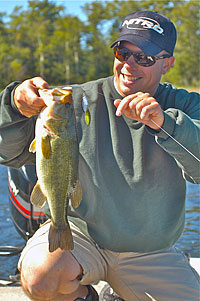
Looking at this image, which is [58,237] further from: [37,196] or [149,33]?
[149,33]

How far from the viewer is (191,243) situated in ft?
16.8

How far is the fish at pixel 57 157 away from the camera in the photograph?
1922 mm

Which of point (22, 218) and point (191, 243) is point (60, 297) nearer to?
point (22, 218)

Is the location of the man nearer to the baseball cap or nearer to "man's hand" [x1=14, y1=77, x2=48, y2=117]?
the baseball cap

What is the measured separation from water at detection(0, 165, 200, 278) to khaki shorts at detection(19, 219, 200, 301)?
165cm

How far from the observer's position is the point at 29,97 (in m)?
2.09

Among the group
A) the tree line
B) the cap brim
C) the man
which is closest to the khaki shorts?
the man

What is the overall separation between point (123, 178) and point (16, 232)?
2782 mm

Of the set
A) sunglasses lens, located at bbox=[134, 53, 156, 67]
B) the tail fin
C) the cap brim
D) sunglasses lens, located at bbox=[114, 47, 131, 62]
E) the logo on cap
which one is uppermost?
the logo on cap

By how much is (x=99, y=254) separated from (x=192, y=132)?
3.36 ft

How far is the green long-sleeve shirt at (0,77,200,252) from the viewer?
269cm

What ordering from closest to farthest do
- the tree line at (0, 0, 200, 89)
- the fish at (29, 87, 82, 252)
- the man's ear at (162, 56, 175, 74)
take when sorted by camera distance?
the fish at (29, 87, 82, 252), the man's ear at (162, 56, 175, 74), the tree line at (0, 0, 200, 89)

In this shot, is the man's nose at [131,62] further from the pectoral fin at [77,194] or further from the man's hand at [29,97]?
the pectoral fin at [77,194]

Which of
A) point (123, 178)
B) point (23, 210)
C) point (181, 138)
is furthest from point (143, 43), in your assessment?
point (23, 210)
